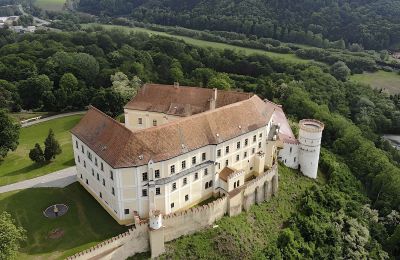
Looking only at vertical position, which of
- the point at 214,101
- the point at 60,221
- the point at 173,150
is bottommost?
the point at 60,221

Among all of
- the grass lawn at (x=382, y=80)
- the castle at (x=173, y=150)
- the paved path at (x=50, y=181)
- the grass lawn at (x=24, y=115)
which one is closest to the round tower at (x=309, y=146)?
the castle at (x=173, y=150)

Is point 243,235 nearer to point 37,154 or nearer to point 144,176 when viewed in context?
point 144,176

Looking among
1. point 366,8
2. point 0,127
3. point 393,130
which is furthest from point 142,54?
point 366,8

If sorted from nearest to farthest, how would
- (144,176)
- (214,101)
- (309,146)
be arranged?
1. (144,176)
2. (214,101)
3. (309,146)

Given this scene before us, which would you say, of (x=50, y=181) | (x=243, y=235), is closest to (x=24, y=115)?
(x=50, y=181)

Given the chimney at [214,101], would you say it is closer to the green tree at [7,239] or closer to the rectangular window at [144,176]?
the rectangular window at [144,176]
